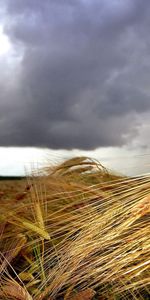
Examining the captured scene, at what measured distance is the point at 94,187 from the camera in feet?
7.00

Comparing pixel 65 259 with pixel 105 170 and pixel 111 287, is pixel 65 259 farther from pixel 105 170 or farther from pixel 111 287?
pixel 105 170

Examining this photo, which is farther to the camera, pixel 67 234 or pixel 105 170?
pixel 105 170

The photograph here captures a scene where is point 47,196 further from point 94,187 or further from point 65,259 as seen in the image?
point 65,259

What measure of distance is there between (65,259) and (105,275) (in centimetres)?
15

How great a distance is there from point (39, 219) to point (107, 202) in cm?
29

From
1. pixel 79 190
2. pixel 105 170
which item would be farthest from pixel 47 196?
pixel 105 170

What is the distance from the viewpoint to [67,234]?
1.93 m

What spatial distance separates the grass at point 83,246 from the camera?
1738 mm

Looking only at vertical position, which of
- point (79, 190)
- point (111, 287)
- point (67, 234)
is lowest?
point (111, 287)

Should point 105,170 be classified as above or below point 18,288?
above

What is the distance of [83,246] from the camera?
5.83 ft

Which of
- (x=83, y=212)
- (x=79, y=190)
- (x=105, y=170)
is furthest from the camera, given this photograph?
(x=105, y=170)

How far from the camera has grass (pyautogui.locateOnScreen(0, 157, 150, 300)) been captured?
1.74m

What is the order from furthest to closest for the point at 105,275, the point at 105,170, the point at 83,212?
the point at 105,170, the point at 83,212, the point at 105,275
